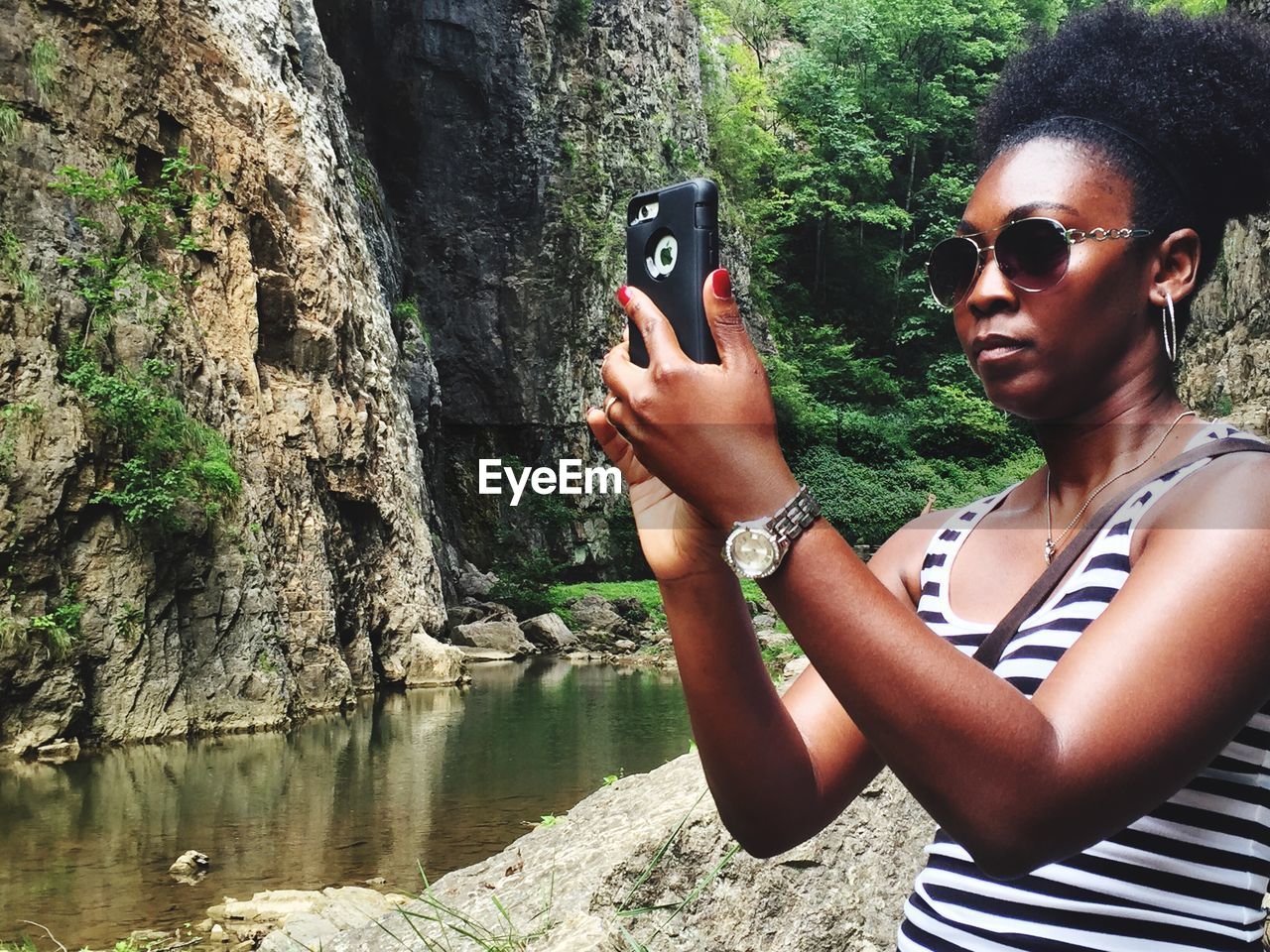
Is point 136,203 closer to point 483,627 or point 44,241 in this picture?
point 44,241

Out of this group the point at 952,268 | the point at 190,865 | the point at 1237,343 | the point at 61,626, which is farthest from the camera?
the point at 1237,343

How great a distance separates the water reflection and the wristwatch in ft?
11.0

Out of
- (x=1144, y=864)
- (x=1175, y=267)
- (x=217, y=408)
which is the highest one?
(x=217, y=408)

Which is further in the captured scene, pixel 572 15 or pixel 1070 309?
pixel 572 15

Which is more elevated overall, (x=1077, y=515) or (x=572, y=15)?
(x=572, y=15)

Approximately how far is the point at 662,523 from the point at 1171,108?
0.43 metres

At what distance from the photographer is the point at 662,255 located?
0.60 m

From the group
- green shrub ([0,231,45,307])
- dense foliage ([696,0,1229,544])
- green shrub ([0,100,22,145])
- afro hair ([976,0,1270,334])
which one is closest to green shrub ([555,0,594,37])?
dense foliage ([696,0,1229,544])

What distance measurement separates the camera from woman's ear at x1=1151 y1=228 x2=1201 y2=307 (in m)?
0.68

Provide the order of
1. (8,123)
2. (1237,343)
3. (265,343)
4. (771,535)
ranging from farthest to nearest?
1. (265,343)
2. (1237,343)
3. (8,123)
4. (771,535)

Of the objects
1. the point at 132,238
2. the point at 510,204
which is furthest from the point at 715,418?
A: the point at 510,204

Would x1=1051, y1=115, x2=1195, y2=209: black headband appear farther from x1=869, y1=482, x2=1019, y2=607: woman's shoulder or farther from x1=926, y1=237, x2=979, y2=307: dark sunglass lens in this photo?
x1=869, y1=482, x2=1019, y2=607: woman's shoulder

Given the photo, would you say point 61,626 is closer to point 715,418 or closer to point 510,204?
point 715,418

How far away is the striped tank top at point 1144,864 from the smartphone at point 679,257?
0.26 m
